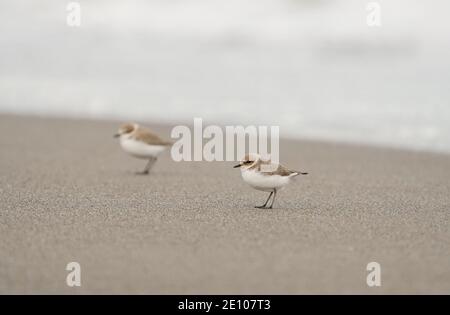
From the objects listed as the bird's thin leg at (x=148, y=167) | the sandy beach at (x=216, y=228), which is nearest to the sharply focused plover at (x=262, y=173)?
the sandy beach at (x=216, y=228)

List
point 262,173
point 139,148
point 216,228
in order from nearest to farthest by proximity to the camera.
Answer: point 216,228 < point 262,173 < point 139,148

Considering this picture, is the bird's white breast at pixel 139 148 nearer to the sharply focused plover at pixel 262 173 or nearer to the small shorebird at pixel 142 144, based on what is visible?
the small shorebird at pixel 142 144

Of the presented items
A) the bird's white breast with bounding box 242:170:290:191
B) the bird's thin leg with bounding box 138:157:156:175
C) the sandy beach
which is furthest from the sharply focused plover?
the bird's thin leg with bounding box 138:157:156:175

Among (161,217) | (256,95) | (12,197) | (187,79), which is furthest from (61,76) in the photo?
(161,217)

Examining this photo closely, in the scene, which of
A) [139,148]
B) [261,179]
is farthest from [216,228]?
[139,148]

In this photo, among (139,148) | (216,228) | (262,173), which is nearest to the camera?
(216,228)

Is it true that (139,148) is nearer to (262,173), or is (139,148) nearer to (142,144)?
(142,144)
